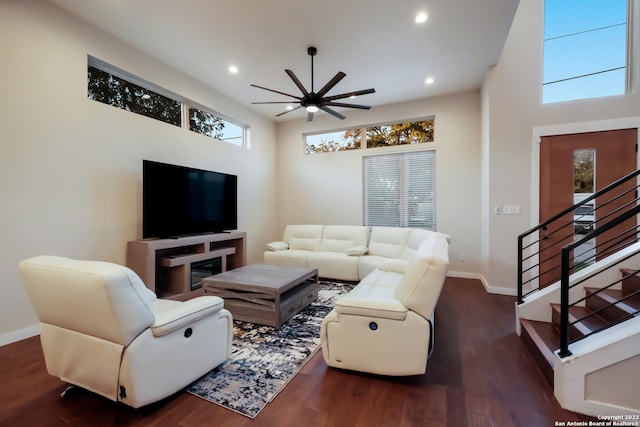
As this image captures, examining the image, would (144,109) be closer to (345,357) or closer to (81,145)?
(81,145)

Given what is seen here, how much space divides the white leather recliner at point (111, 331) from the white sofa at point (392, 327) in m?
0.97

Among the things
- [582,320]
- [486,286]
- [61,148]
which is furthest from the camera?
[486,286]

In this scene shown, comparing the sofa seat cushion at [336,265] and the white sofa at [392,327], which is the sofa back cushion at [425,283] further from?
the sofa seat cushion at [336,265]

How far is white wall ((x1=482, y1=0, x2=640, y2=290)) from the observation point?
3.79 metres

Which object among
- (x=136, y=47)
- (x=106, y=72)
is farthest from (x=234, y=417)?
(x=136, y=47)

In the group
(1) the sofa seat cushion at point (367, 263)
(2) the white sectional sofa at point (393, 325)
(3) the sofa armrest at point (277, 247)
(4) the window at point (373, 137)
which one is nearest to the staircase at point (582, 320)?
(2) the white sectional sofa at point (393, 325)

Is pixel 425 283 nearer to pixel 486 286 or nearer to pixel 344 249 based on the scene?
pixel 486 286

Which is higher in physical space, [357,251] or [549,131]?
[549,131]

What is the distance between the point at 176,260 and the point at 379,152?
13.3 feet

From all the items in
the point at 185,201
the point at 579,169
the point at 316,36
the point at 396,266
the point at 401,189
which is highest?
the point at 316,36

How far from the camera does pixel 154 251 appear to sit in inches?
133

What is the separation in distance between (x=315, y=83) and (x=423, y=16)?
193 centimetres

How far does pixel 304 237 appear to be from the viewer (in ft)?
17.8

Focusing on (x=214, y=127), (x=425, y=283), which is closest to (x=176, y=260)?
(x=214, y=127)
